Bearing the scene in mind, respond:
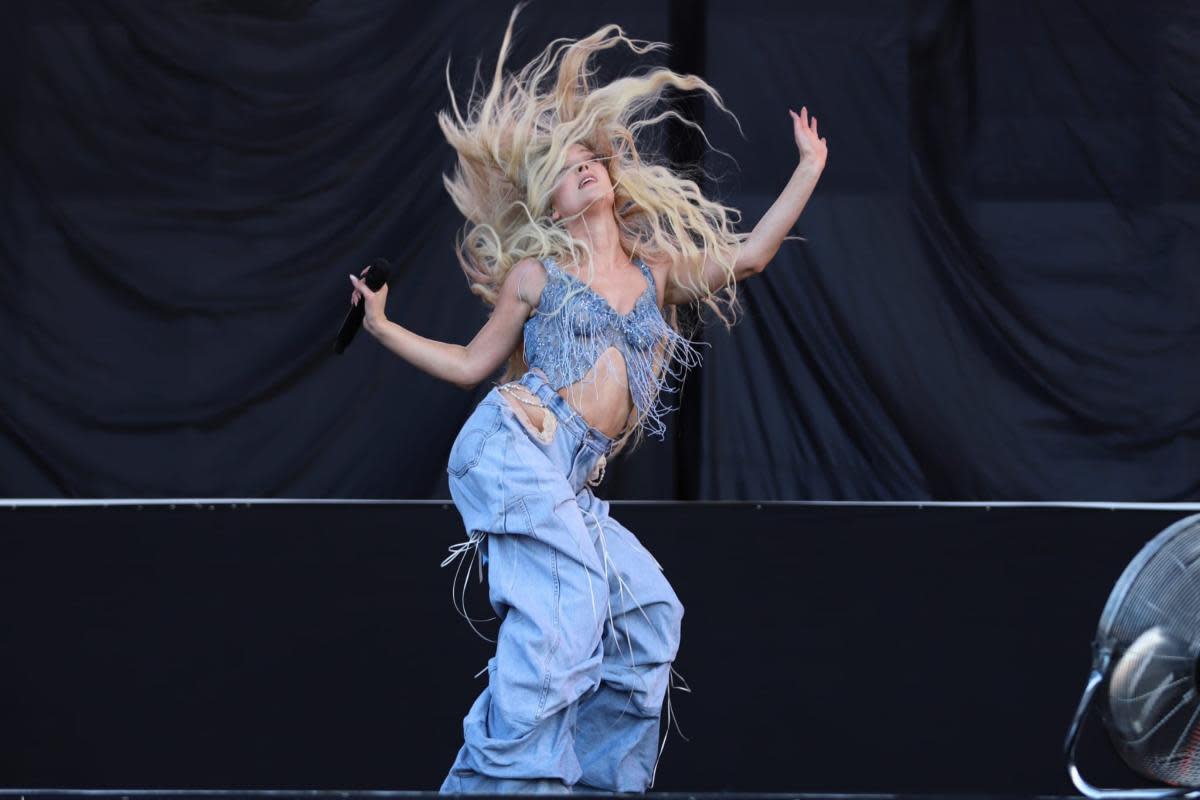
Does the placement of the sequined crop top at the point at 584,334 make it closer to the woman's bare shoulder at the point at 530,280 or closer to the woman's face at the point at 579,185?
the woman's bare shoulder at the point at 530,280

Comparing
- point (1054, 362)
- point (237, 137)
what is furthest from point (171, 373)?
point (1054, 362)

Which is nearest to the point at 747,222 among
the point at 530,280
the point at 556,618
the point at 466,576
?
the point at 466,576

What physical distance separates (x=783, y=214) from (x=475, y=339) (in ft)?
2.21

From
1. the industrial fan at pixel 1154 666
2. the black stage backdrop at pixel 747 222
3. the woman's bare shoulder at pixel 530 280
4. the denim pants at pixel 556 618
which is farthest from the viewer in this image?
the black stage backdrop at pixel 747 222

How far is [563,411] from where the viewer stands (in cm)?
293

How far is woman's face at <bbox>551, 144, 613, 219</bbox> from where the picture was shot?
3.07m

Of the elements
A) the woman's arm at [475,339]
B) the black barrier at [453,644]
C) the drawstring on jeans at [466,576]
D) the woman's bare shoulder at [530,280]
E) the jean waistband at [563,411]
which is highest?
the woman's bare shoulder at [530,280]

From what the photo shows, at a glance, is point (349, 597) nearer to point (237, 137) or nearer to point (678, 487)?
point (678, 487)

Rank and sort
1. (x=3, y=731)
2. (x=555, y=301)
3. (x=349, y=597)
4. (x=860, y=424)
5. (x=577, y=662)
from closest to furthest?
(x=577, y=662), (x=555, y=301), (x=3, y=731), (x=349, y=597), (x=860, y=424)

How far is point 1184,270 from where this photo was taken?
532 centimetres

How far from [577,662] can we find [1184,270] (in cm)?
343

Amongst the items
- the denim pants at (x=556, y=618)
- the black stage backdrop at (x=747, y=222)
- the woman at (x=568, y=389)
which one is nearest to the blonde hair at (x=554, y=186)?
the woman at (x=568, y=389)

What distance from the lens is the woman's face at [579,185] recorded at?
3070 millimetres

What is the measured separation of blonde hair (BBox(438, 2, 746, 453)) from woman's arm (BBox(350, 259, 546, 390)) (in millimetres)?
70
